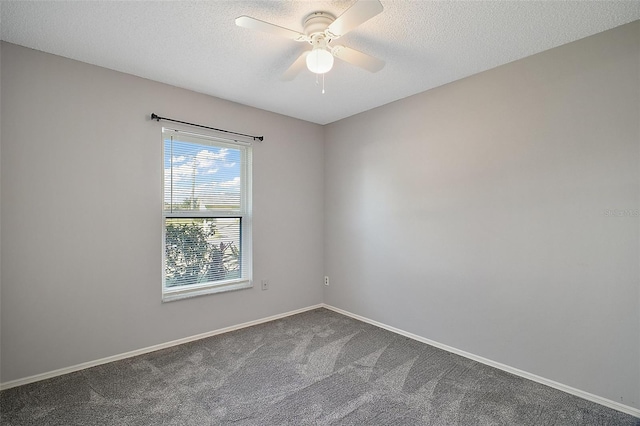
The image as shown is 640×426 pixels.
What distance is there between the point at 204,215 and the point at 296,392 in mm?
1934

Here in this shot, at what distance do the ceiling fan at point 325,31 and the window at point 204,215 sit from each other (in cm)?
156

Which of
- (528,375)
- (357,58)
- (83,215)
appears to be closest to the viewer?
(357,58)

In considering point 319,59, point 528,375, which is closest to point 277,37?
point 319,59

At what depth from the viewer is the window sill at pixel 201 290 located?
10.1 ft

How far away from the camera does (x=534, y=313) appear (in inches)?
97.6

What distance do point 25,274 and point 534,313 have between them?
3.90 meters

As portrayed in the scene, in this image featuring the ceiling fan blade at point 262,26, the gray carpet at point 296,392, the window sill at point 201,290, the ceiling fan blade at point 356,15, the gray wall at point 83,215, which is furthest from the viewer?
the window sill at point 201,290

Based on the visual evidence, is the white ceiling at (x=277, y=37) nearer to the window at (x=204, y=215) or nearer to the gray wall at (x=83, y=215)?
the gray wall at (x=83, y=215)

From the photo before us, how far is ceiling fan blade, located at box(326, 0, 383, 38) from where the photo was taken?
153cm

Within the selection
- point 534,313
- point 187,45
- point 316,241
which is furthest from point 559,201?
point 187,45

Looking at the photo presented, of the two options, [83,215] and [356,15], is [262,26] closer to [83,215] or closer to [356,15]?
[356,15]

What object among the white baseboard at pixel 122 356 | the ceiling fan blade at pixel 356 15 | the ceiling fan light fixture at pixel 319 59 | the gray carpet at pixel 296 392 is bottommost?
the gray carpet at pixel 296 392

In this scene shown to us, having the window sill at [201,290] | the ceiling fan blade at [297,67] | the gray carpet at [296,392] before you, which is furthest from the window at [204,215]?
the ceiling fan blade at [297,67]

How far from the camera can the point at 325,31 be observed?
1925 mm
